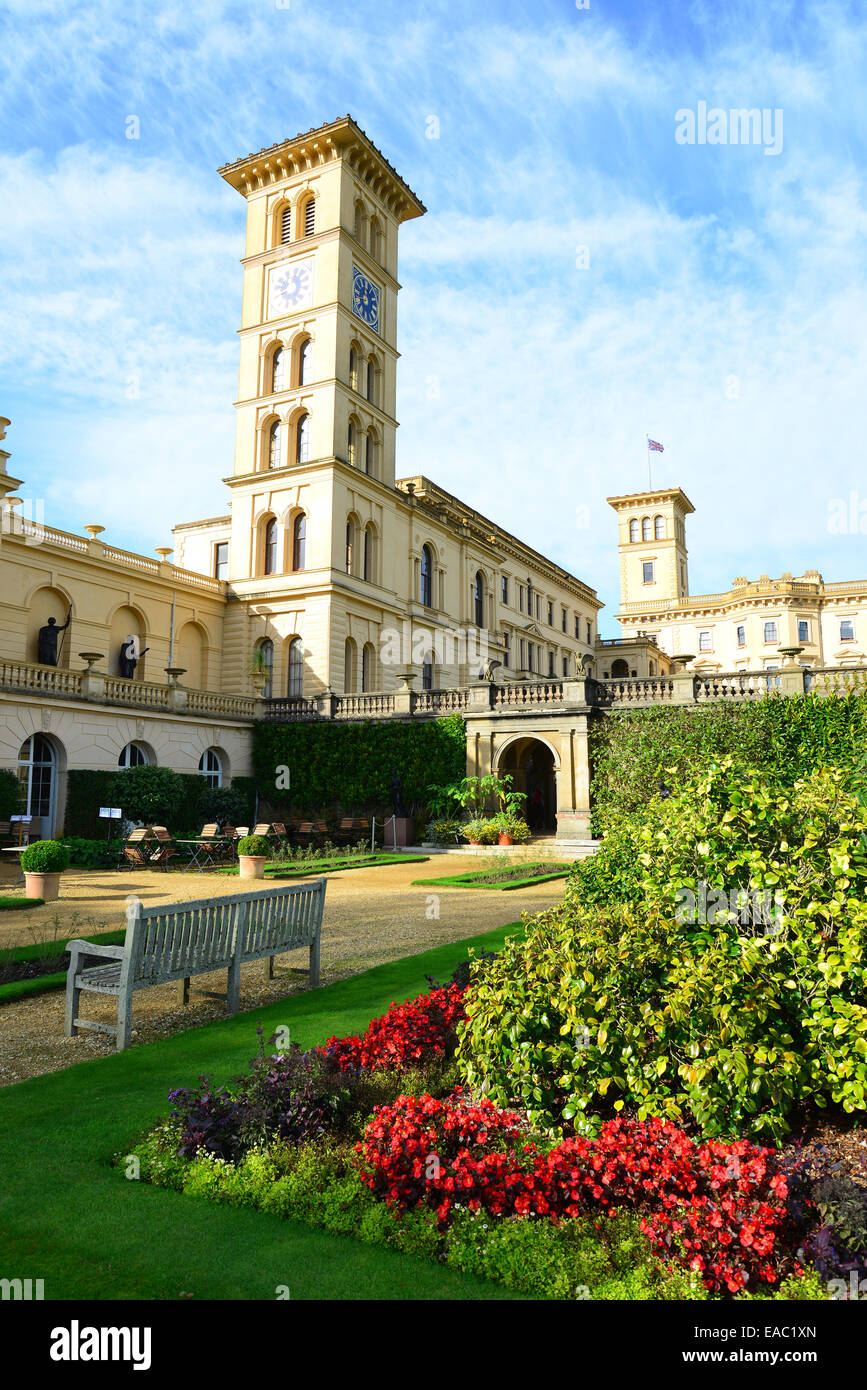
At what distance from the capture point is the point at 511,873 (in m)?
19.2

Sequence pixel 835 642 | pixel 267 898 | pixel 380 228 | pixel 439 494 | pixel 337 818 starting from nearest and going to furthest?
pixel 267 898
pixel 337 818
pixel 380 228
pixel 439 494
pixel 835 642

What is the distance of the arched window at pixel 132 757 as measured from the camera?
26203 mm

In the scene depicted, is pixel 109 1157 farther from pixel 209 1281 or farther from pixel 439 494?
pixel 439 494

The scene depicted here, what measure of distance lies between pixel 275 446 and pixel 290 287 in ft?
25.1

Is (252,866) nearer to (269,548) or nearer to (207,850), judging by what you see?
(207,850)

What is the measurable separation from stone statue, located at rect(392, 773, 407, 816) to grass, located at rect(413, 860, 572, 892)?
847 centimetres

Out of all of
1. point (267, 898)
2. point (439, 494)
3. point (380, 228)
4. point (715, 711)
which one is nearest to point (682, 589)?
point (439, 494)

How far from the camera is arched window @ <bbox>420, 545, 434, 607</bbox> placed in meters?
43.8

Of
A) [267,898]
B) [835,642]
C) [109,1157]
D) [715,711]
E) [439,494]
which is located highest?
[439,494]

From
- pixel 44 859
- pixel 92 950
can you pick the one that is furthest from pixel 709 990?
pixel 44 859

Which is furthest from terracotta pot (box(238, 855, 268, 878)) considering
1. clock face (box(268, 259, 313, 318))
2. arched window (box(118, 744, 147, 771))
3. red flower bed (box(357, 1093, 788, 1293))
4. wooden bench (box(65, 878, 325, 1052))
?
clock face (box(268, 259, 313, 318))

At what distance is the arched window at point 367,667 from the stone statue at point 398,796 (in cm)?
935

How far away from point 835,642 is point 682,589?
49.1ft

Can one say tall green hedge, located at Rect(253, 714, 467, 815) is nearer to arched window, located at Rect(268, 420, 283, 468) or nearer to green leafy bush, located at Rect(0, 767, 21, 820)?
green leafy bush, located at Rect(0, 767, 21, 820)
